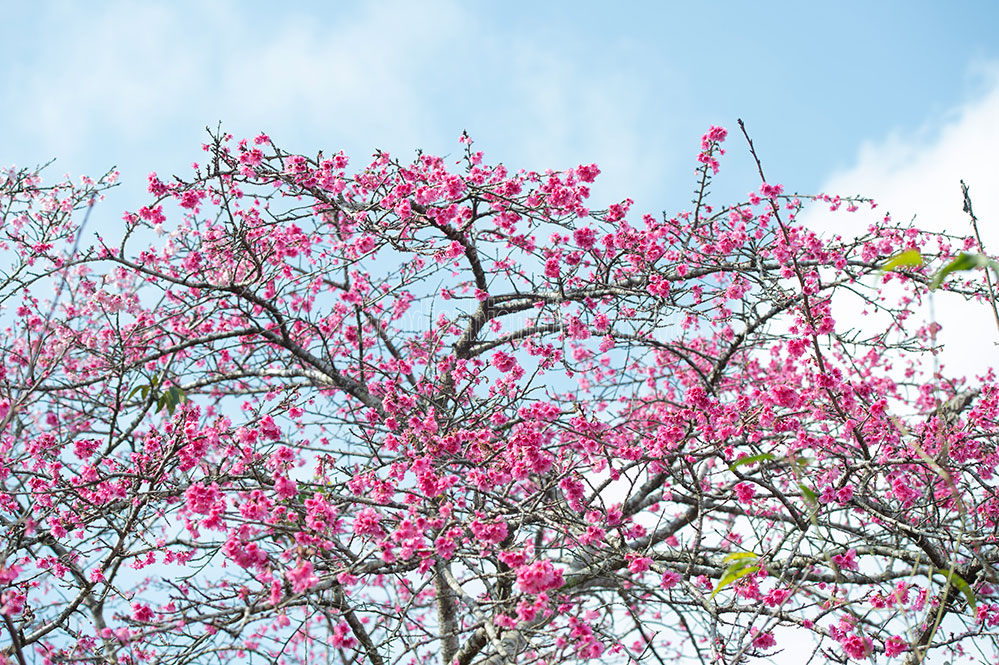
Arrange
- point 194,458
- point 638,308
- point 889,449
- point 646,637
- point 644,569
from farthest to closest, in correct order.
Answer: point 638,308 < point 889,449 < point 194,458 < point 644,569 < point 646,637

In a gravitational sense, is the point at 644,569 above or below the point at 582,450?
below

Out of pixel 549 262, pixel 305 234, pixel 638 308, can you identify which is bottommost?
pixel 638 308

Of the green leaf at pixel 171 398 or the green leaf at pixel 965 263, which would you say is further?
the green leaf at pixel 171 398

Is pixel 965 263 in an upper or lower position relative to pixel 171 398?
lower

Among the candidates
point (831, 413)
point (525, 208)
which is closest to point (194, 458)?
point (525, 208)

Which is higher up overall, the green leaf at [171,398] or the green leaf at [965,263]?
the green leaf at [171,398]

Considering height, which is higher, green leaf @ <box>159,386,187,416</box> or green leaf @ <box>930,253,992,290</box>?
green leaf @ <box>159,386,187,416</box>

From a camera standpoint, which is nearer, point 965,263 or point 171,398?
point 965,263

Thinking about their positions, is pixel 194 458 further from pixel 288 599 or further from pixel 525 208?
pixel 525 208

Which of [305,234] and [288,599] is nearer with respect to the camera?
[288,599]

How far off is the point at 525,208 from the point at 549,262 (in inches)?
19.4

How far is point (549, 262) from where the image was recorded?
5977 millimetres

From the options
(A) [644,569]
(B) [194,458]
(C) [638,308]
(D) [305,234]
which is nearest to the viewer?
(A) [644,569]

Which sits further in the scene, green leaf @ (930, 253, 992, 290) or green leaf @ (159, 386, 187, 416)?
green leaf @ (159, 386, 187, 416)
